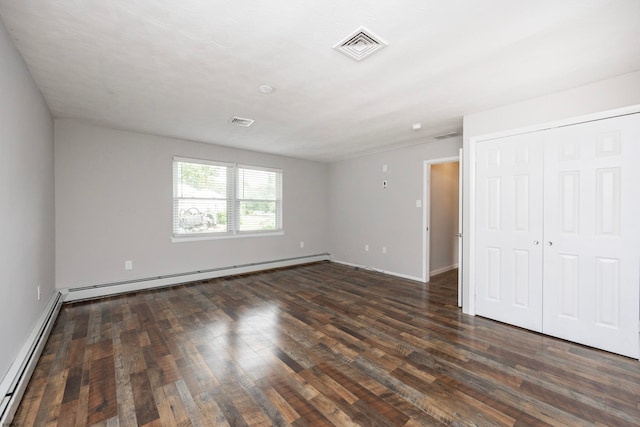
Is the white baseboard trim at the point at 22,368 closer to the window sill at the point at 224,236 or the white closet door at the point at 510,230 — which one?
the window sill at the point at 224,236

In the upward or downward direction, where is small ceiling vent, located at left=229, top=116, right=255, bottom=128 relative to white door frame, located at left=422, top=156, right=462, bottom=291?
upward

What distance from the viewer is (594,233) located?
8.38 ft

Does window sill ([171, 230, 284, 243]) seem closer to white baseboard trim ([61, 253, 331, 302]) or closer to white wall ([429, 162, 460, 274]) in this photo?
white baseboard trim ([61, 253, 331, 302])

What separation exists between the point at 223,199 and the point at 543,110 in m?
4.83

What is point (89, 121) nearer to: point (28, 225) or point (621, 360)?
point (28, 225)

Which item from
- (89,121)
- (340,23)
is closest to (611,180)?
(340,23)

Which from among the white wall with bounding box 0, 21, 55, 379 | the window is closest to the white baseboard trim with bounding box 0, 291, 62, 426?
the white wall with bounding box 0, 21, 55, 379

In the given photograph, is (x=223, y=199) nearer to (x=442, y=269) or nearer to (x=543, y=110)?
(x=442, y=269)

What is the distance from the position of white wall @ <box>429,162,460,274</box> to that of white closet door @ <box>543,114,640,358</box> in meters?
2.46

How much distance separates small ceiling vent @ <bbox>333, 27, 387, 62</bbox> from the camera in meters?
1.83

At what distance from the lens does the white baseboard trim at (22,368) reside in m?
1.62

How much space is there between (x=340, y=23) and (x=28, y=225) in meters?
3.09

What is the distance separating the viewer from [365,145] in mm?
5039

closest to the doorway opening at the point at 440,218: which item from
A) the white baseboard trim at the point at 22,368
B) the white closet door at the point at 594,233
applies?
the white closet door at the point at 594,233
